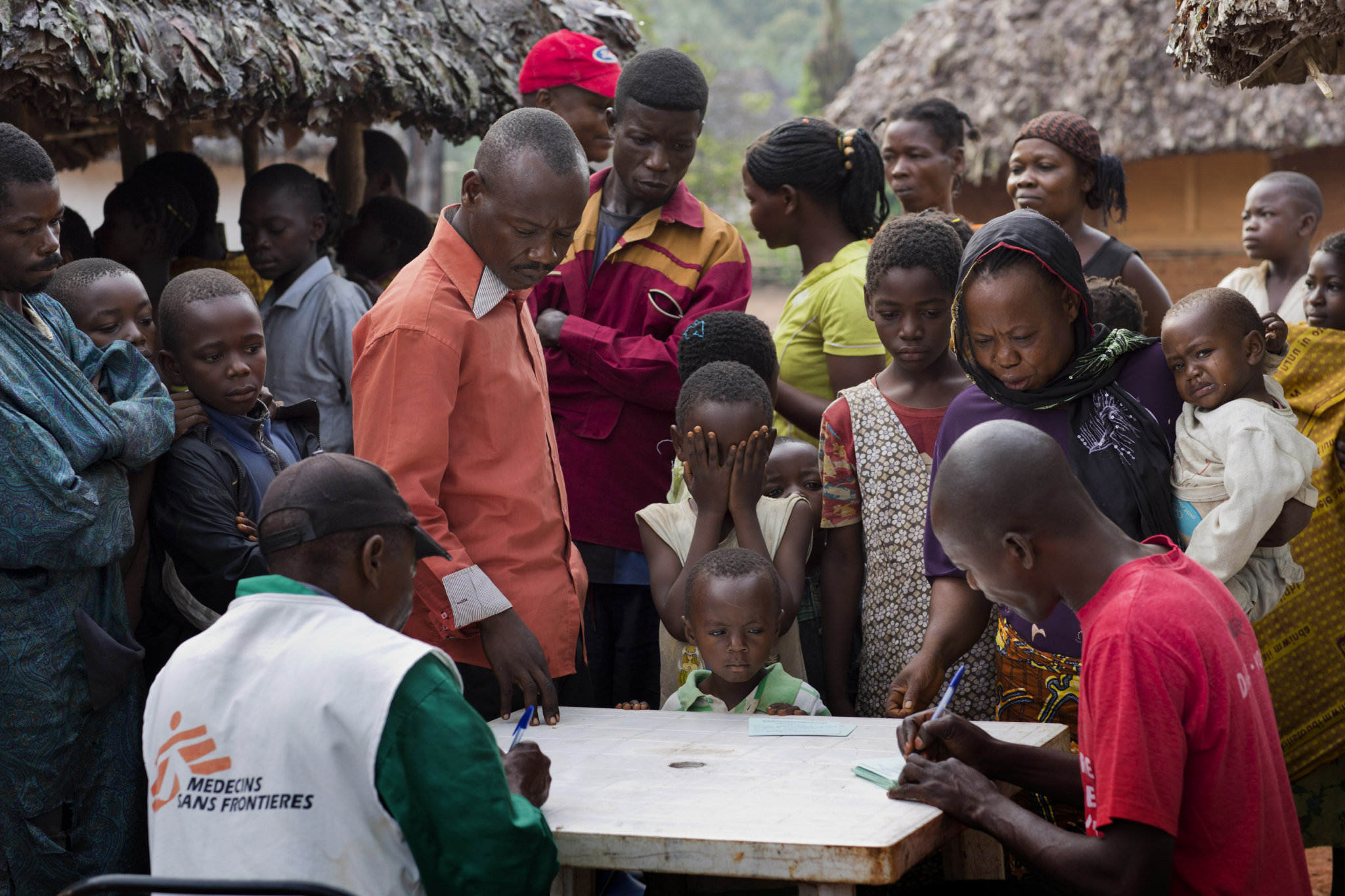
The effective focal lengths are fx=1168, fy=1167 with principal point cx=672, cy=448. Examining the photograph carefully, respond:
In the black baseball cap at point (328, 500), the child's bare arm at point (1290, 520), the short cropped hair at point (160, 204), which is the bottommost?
the child's bare arm at point (1290, 520)

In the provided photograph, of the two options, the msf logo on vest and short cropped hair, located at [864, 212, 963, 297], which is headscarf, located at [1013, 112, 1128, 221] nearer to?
short cropped hair, located at [864, 212, 963, 297]

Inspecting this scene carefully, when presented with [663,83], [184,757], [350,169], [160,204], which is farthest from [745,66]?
[184,757]

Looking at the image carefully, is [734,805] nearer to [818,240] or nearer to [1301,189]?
[818,240]

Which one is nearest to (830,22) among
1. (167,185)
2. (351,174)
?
(351,174)

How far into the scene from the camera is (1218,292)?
2.87 metres

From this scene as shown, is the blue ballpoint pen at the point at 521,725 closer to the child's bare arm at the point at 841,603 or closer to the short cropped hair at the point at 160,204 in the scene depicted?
the child's bare arm at the point at 841,603

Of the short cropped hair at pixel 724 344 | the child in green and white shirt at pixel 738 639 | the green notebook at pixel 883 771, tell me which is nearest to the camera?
the green notebook at pixel 883 771

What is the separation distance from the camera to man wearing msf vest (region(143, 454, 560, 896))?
1.72 metres

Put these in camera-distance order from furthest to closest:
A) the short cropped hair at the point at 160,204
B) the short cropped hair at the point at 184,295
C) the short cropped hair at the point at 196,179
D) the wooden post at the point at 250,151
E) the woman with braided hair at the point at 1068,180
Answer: the wooden post at the point at 250,151
the short cropped hair at the point at 196,179
the short cropped hair at the point at 160,204
the woman with braided hair at the point at 1068,180
the short cropped hair at the point at 184,295

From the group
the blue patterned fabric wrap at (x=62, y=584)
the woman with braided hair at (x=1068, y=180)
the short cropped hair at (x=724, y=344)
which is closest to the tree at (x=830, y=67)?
the woman with braided hair at (x=1068, y=180)

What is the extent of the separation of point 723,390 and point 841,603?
0.69m

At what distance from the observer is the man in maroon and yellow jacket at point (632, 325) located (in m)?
3.67

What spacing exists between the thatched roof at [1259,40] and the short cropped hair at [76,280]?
3.17 metres

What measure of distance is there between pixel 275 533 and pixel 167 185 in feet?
12.3
